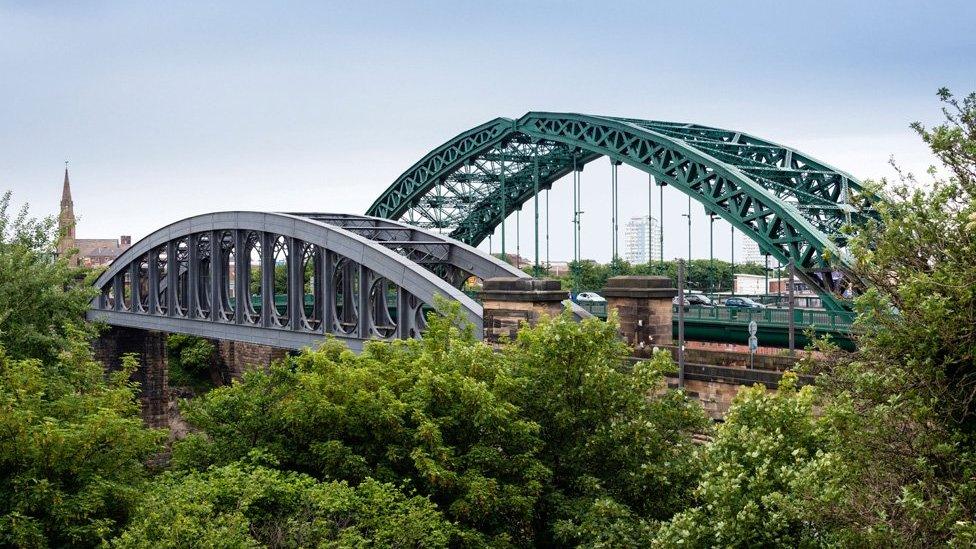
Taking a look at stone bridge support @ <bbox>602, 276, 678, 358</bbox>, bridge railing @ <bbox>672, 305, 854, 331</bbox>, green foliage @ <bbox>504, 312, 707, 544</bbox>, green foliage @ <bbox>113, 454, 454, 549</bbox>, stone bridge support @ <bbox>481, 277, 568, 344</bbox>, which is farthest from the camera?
bridge railing @ <bbox>672, 305, 854, 331</bbox>

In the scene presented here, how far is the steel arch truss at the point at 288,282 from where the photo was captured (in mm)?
27672

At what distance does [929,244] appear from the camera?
10406mm

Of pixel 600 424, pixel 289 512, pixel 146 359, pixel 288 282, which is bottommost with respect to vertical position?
pixel 146 359

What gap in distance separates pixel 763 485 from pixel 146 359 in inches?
1710

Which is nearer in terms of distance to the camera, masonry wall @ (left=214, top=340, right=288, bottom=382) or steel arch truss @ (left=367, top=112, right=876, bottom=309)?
steel arch truss @ (left=367, top=112, right=876, bottom=309)

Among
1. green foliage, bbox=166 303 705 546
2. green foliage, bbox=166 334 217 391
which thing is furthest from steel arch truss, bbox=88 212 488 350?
green foliage, bbox=166 334 217 391

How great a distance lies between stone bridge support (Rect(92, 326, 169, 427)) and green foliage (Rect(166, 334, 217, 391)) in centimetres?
1398

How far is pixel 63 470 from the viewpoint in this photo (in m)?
13.4

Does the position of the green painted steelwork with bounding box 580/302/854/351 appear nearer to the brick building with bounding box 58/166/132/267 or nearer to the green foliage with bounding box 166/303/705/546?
the green foliage with bounding box 166/303/705/546

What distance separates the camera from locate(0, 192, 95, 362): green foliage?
78.1 ft

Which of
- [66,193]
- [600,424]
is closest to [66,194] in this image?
[66,193]

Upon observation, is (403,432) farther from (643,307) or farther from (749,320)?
(749,320)

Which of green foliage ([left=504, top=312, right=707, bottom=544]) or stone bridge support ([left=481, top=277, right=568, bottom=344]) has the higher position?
stone bridge support ([left=481, top=277, right=568, bottom=344])

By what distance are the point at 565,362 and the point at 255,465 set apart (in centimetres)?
547
